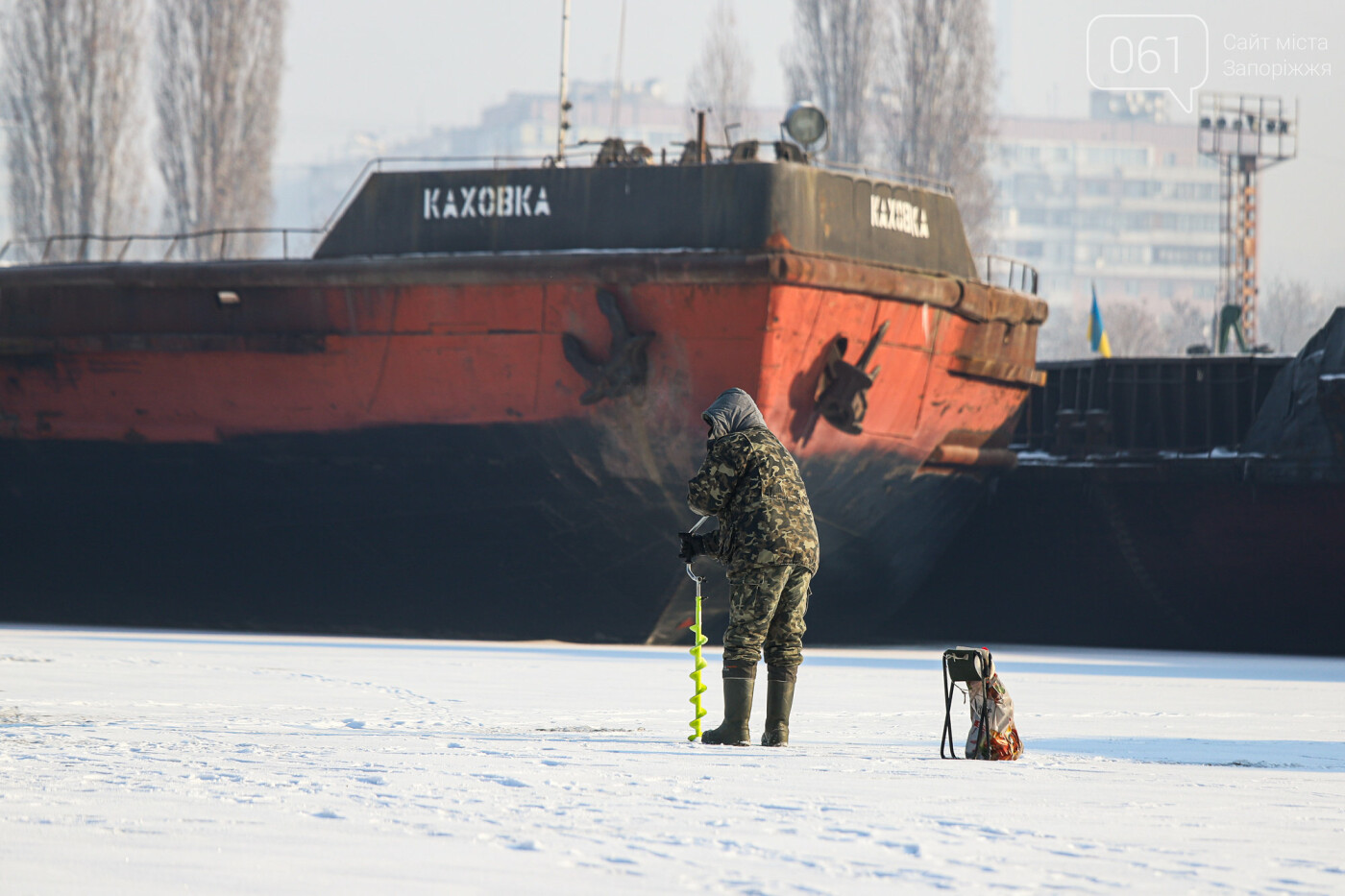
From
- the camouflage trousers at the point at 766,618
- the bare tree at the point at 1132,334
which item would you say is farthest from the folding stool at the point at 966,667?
the bare tree at the point at 1132,334

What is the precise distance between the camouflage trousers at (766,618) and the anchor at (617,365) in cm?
498

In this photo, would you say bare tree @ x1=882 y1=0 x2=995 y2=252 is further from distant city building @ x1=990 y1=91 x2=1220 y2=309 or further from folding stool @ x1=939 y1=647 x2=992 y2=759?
distant city building @ x1=990 y1=91 x2=1220 y2=309

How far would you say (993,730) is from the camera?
17.4 feet

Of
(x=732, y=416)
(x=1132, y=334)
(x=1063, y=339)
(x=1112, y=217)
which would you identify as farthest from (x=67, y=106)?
(x=1112, y=217)

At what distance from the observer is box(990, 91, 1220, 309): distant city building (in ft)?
371

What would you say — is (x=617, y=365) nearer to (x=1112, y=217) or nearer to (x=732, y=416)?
(x=732, y=416)

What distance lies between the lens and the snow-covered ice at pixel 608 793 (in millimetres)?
3225

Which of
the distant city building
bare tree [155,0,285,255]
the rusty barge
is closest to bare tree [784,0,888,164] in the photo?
bare tree [155,0,285,255]

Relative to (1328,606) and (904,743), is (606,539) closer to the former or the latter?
(904,743)

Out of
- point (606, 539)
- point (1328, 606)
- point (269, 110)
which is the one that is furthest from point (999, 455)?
point (269, 110)

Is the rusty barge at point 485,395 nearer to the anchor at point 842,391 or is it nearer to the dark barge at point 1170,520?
the anchor at point 842,391

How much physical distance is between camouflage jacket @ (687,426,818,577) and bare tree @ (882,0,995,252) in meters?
30.6

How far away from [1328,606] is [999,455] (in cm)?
308

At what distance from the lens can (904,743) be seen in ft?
A: 19.2
